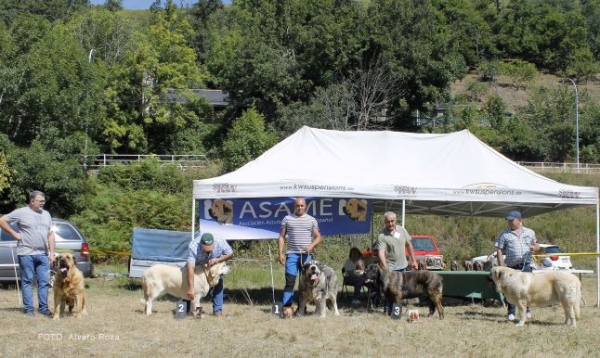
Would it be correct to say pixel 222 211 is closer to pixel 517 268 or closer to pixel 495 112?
pixel 517 268

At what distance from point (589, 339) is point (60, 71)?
27912 mm

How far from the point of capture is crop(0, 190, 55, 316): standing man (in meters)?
10.5

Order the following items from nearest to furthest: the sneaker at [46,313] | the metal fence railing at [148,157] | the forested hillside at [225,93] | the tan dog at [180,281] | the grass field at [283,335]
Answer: the grass field at [283,335] → the sneaker at [46,313] → the tan dog at [180,281] → the forested hillside at [225,93] → the metal fence railing at [148,157]

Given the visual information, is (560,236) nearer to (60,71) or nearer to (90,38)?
(60,71)

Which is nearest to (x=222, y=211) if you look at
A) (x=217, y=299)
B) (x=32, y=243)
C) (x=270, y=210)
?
(x=270, y=210)

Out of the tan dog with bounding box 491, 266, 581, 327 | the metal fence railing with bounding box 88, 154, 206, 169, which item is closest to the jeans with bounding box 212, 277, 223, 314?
the tan dog with bounding box 491, 266, 581, 327

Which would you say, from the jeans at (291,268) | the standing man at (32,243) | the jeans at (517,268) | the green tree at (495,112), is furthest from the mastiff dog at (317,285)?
the green tree at (495,112)

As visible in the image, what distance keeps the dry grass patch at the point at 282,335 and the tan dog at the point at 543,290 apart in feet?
0.88

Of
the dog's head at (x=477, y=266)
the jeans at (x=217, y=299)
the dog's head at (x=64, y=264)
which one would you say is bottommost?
the dog's head at (x=477, y=266)

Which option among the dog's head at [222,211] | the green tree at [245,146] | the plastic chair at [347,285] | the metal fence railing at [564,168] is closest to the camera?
the dog's head at [222,211]

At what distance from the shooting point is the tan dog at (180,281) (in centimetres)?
1090

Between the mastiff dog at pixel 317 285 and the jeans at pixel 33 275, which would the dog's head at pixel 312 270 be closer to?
the mastiff dog at pixel 317 285

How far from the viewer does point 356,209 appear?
13.5m

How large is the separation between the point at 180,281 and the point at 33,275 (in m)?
1.91
